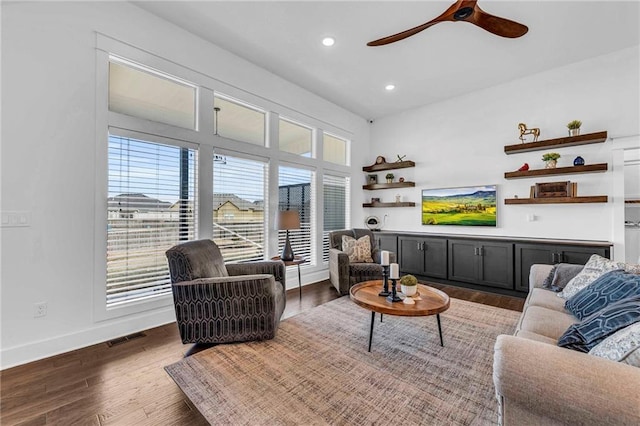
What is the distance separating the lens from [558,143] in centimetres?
381

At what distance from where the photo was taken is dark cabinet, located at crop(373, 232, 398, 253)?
16.8 ft

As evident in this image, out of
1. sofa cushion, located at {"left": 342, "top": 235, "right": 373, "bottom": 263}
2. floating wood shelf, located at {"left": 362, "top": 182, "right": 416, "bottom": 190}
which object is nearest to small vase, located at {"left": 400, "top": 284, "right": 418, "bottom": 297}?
sofa cushion, located at {"left": 342, "top": 235, "right": 373, "bottom": 263}

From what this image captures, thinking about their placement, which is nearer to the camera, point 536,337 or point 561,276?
point 536,337

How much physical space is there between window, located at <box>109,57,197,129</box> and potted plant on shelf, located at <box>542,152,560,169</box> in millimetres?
4784

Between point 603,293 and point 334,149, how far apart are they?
4.31 meters

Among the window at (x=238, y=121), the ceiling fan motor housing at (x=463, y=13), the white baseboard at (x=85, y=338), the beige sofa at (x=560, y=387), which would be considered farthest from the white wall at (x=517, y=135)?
the white baseboard at (x=85, y=338)

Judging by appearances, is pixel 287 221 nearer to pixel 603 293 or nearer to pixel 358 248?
pixel 358 248

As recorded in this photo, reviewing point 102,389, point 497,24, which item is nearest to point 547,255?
point 497,24

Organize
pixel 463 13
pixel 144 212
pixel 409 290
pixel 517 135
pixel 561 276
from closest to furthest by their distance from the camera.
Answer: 1. pixel 463 13
2. pixel 409 290
3. pixel 561 276
4. pixel 144 212
5. pixel 517 135

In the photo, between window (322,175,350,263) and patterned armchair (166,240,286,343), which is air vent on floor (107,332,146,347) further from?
window (322,175,350,263)

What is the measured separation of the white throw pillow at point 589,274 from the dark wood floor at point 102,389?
9.71 ft

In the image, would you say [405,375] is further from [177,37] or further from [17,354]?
[177,37]

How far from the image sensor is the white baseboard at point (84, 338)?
7.13 ft

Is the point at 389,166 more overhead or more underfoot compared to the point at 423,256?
more overhead
